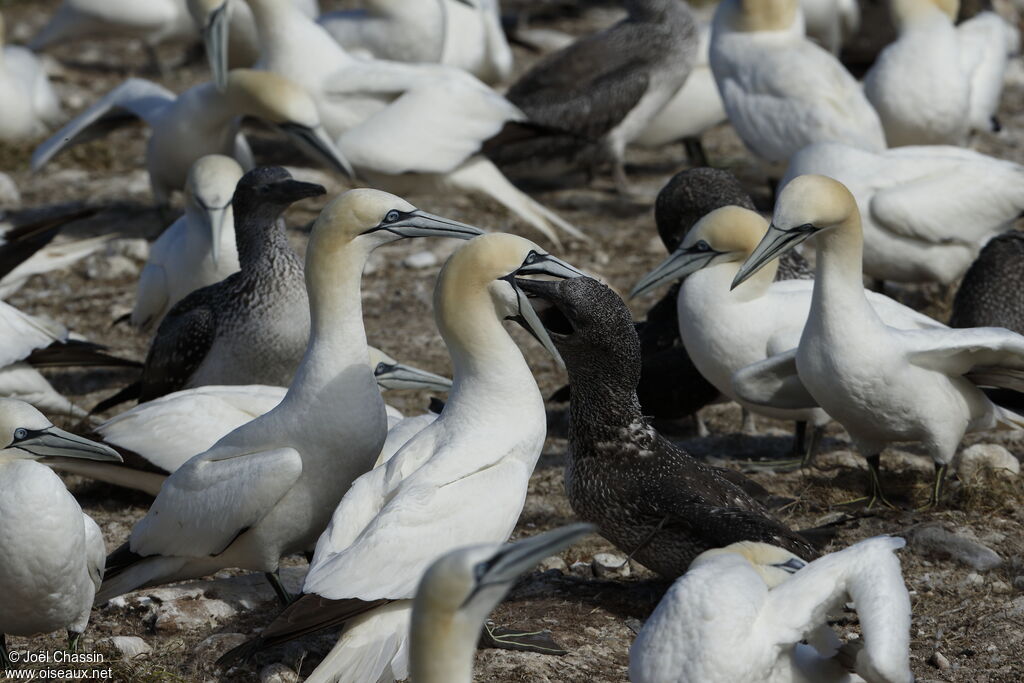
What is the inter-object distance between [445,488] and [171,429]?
5.25 feet

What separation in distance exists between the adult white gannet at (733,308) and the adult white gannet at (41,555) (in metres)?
A: 2.45

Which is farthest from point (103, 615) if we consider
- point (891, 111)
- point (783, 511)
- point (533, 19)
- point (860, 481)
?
point (533, 19)

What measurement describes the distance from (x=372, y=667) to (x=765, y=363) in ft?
6.81

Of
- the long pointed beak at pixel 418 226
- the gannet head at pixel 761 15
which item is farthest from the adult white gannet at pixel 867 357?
the gannet head at pixel 761 15

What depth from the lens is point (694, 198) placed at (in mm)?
6488

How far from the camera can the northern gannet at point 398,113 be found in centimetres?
812

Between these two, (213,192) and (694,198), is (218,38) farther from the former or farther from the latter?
(694,198)

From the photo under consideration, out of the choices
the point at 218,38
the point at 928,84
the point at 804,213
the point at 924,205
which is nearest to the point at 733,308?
the point at 804,213

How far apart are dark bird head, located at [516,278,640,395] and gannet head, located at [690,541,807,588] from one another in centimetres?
97

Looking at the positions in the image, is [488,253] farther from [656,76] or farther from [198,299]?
[656,76]

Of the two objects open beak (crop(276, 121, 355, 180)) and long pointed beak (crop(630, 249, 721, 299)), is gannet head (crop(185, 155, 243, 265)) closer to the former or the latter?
open beak (crop(276, 121, 355, 180))

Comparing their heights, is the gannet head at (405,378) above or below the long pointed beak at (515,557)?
below

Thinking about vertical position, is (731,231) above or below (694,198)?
above

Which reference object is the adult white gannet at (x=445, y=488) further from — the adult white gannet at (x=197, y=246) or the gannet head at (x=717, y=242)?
the adult white gannet at (x=197, y=246)
